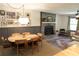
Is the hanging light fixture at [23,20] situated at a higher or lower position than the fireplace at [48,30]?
higher

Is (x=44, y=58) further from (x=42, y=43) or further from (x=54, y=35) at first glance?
(x=54, y=35)

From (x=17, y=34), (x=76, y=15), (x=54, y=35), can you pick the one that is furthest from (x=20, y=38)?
(x=76, y=15)

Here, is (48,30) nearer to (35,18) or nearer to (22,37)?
(35,18)

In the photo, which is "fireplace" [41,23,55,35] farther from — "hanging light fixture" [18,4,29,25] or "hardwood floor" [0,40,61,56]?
"hanging light fixture" [18,4,29,25]

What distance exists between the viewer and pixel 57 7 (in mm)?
1887

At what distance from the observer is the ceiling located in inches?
72.1

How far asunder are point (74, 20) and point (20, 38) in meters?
0.92

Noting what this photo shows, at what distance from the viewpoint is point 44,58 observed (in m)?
1.90

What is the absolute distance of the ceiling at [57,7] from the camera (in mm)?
1832

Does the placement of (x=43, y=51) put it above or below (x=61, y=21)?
below

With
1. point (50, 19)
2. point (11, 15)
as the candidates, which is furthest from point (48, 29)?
point (11, 15)

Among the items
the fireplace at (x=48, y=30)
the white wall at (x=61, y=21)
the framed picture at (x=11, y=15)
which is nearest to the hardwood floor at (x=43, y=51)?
the fireplace at (x=48, y=30)

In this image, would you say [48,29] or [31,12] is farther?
[48,29]

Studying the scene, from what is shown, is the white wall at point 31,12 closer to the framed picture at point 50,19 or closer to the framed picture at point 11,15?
the framed picture at point 11,15
